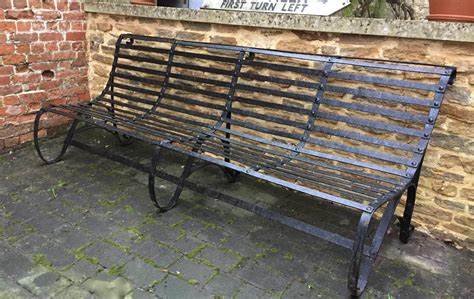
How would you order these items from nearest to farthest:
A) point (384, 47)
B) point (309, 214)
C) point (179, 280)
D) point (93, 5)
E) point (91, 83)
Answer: point (179, 280), point (384, 47), point (309, 214), point (93, 5), point (91, 83)

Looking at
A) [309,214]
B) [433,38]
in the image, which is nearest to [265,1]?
[433,38]

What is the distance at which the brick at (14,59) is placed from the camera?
3627 mm

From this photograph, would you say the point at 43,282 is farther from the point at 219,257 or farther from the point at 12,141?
the point at 12,141

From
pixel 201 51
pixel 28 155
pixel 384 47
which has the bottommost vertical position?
pixel 28 155

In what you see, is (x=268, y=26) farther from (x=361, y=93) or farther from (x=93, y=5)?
(x=93, y=5)

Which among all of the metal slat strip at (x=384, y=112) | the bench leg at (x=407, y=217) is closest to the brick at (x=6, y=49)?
the metal slat strip at (x=384, y=112)

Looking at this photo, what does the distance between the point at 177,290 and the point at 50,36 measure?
2857 mm

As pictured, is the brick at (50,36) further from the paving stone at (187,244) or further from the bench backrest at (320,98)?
the paving stone at (187,244)

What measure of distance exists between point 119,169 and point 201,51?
3.98 ft

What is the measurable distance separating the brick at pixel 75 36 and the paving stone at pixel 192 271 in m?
2.74

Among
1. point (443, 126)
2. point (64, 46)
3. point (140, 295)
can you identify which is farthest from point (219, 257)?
point (64, 46)

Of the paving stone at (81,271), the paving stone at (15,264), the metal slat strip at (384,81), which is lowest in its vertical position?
the paving stone at (15,264)

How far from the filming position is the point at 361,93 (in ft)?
8.62

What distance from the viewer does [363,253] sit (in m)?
2.23
